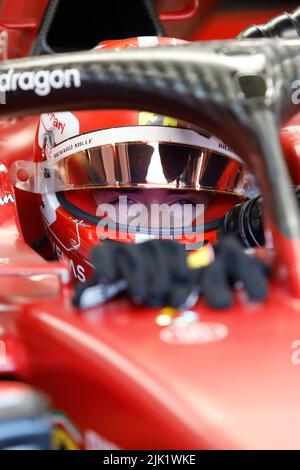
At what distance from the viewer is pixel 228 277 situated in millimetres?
731

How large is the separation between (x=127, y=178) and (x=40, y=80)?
376 mm

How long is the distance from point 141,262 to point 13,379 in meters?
0.18

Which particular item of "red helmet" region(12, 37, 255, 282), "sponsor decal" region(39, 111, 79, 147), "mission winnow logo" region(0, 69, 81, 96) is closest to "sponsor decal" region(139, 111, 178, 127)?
"red helmet" region(12, 37, 255, 282)

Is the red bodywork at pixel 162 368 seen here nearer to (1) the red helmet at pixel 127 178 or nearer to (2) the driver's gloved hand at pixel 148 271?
(2) the driver's gloved hand at pixel 148 271

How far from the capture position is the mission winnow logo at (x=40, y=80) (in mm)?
889

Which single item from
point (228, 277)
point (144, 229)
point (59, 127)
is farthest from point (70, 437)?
point (59, 127)

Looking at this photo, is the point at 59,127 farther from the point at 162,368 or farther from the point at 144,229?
the point at 162,368

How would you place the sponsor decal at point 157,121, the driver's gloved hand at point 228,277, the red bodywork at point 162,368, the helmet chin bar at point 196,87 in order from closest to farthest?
the red bodywork at point 162,368 → the driver's gloved hand at point 228,277 → the helmet chin bar at point 196,87 → the sponsor decal at point 157,121

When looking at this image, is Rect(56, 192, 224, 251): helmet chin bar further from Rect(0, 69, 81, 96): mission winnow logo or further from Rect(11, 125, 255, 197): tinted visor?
Rect(0, 69, 81, 96): mission winnow logo

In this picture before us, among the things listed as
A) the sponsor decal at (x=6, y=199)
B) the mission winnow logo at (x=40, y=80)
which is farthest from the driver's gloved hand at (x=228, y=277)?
the sponsor decal at (x=6, y=199)

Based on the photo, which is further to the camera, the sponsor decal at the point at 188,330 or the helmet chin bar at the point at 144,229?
the helmet chin bar at the point at 144,229

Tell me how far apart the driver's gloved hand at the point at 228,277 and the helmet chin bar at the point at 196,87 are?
0.10m

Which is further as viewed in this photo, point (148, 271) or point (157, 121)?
point (157, 121)
